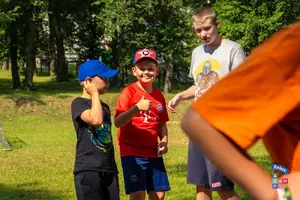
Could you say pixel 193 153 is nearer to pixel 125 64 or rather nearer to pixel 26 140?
pixel 26 140

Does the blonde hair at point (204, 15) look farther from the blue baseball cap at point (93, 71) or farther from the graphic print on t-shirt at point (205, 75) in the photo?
the blue baseball cap at point (93, 71)

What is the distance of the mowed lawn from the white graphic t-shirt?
229cm

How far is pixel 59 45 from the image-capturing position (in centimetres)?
4144

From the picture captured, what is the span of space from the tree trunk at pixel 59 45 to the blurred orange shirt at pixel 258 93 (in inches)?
1463

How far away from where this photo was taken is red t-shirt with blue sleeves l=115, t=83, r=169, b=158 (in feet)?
19.8

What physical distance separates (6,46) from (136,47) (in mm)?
7815

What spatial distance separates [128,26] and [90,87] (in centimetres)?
3118

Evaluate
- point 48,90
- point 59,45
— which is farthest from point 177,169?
point 59,45

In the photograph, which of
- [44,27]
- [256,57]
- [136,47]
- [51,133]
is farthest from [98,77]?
[44,27]

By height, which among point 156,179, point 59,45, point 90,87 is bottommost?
point 59,45

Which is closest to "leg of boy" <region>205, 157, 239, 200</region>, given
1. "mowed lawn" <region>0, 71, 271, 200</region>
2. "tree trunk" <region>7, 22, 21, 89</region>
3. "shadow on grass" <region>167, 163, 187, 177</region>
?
"mowed lawn" <region>0, 71, 271, 200</region>

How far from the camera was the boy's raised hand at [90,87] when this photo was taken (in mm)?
5434

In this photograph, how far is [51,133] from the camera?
65.2ft

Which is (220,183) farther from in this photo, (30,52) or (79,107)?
(30,52)
